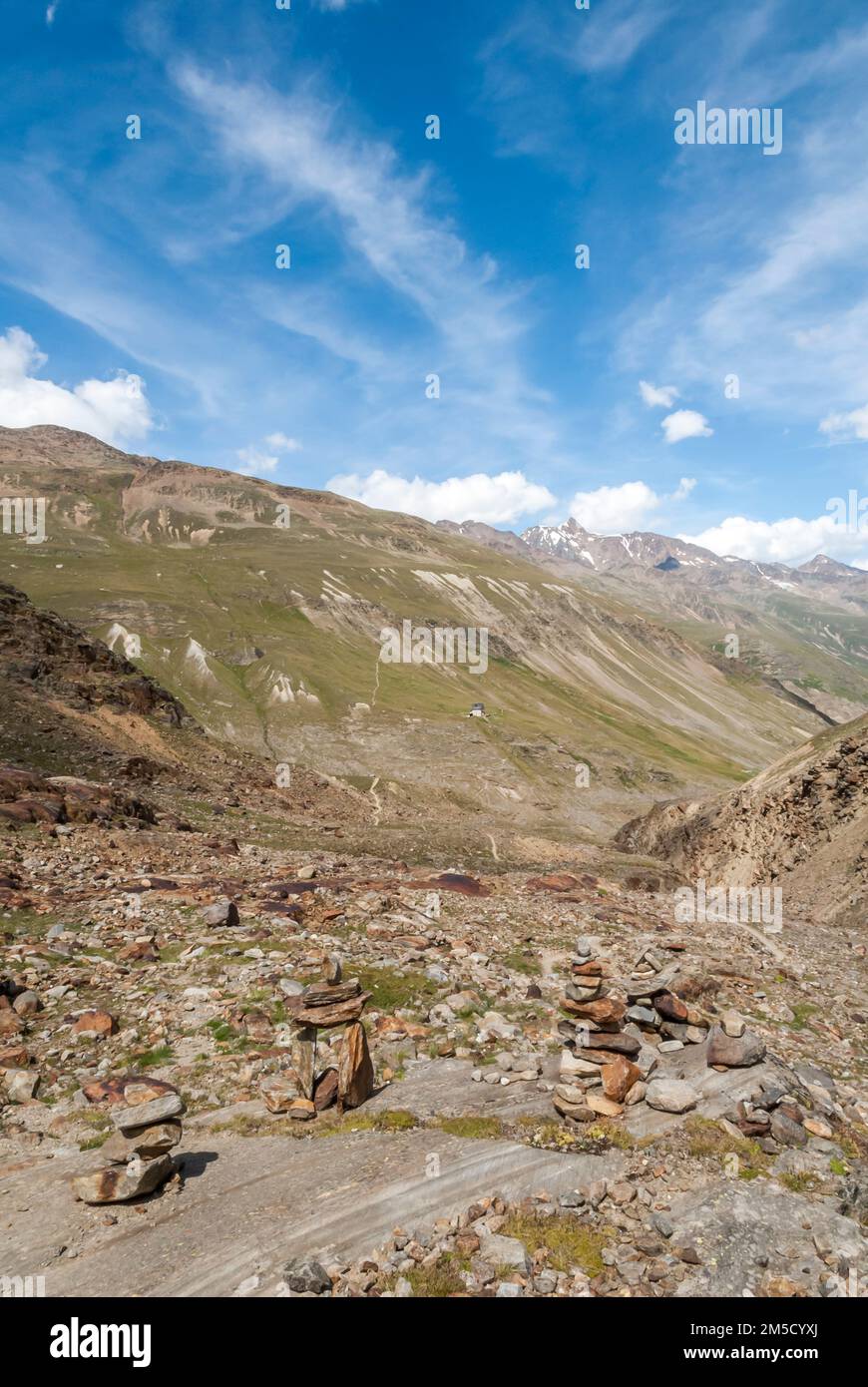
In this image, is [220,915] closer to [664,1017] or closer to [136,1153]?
[136,1153]

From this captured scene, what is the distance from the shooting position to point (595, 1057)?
13.4 m

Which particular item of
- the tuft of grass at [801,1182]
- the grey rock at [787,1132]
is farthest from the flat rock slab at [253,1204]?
the grey rock at [787,1132]

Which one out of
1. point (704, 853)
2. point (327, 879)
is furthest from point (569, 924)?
point (704, 853)

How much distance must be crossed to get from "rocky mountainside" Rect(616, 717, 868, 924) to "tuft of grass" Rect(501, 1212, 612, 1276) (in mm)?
29951

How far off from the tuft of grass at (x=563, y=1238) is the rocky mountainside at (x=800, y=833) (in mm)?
29951

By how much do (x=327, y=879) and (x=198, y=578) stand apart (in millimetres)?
148566

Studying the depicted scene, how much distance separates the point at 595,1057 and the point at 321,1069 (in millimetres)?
5689

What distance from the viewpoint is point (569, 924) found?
82.3 feet

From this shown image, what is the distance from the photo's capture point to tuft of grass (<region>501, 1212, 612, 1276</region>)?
324 inches

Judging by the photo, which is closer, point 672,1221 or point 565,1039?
point 672,1221

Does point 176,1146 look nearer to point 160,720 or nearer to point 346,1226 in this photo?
point 346,1226

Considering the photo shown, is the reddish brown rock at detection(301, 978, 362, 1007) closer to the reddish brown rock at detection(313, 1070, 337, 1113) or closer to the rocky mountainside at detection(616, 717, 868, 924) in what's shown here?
the reddish brown rock at detection(313, 1070, 337, 1113)

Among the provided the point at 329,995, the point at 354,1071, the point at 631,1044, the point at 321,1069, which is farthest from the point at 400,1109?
the point at 631,1044

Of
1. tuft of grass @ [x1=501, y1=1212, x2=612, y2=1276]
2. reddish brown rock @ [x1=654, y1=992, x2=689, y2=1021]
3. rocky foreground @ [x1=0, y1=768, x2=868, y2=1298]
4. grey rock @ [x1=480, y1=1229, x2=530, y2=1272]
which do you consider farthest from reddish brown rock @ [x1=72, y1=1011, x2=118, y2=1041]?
reddish brown rock @ [x1=654, y1=992, x2=689, y2=1021]
